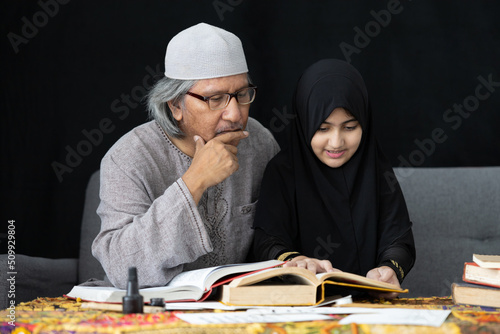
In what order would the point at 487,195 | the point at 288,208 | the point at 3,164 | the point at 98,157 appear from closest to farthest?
the point at 288,208, the point at 487,195, the point at 3,164, the point at 98,157

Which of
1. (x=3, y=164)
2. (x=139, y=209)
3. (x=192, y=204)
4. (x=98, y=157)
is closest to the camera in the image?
(x=192, y=204)

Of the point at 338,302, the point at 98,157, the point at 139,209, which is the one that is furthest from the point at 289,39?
the point at 338,302

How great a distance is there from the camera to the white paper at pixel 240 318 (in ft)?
4.33

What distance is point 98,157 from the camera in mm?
3279

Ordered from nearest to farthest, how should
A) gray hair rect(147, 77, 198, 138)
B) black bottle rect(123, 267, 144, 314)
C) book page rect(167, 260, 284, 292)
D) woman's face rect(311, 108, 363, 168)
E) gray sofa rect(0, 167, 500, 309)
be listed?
black bottle rect(123, 267, 144, 314) → book page rect(167, 260, 284, 292) → woman's face rect(311, 108, 363, 168) → gray hair rect(147, 77, 198, 138) → gray sofa rect(0, 167, 500, 309)

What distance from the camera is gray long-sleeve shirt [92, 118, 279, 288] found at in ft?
6.10

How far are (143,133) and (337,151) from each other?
70cm

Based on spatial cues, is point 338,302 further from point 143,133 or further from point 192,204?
point 143,133
